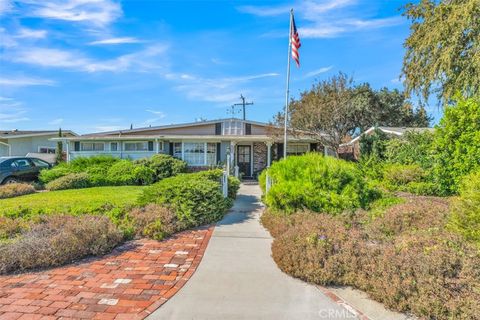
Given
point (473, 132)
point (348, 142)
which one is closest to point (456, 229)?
point (473, 132)

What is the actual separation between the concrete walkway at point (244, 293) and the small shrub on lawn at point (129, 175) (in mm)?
10414

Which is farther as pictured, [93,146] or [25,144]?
[25,144]

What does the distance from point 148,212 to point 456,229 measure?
19.6 feet

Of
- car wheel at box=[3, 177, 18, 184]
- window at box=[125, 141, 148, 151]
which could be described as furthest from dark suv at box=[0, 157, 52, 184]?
window at box=[125, 141, 148, 151]

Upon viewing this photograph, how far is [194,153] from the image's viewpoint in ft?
64.4

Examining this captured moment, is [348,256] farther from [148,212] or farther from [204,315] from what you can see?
[148,212]

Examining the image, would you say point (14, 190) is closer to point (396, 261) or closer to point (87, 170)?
point (87, 170)

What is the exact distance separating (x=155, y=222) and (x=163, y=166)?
10415 mm

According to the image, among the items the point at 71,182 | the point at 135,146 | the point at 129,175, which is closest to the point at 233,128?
the point at 135,146

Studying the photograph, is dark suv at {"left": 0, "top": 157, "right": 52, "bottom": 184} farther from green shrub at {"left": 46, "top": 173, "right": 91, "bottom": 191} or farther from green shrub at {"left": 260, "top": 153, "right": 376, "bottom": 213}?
green shrub at {"left": 260, "top": 153, "right": 376, "bottom": 213}

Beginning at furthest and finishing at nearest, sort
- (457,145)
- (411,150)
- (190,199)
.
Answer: (411,150)
(457,145)
(190,199)

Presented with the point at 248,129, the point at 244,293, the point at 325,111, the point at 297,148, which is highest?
the point at 325,111

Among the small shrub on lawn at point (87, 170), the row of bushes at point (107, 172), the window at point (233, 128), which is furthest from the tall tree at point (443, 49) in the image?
the small shrub on lawn at point (87, 170)

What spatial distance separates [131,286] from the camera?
3918mm
